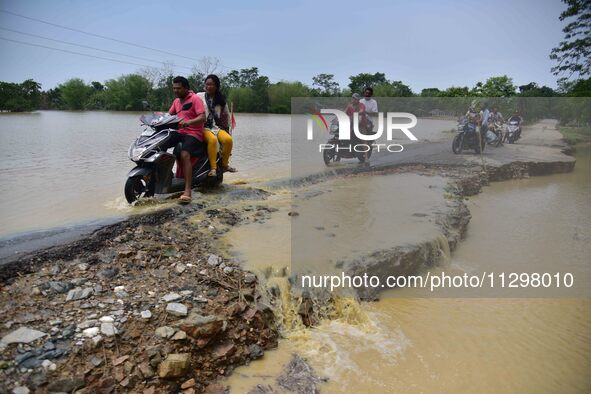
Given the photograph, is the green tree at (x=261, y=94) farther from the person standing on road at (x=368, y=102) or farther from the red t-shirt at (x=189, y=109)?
the red t-shirt at (x=189, y=109)

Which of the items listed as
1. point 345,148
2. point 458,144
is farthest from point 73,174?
point 458,144

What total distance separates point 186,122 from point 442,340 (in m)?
4.05

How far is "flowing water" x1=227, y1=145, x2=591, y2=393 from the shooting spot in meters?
2.92

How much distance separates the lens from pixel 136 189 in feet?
17.2

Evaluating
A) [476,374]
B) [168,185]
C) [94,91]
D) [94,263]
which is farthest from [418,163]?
[94,91]

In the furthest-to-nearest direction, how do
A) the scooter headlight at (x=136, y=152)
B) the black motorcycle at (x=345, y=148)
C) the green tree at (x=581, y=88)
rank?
the green tree at (x=581, y=88) < the black motorcycle at (x=345, y=148) < the scooter headlight at (x=136, y=152)

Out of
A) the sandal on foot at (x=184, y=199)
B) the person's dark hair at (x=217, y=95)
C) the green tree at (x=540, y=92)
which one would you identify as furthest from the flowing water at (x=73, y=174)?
the green tree at (x=540, y=92)

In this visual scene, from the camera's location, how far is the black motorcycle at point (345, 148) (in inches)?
365

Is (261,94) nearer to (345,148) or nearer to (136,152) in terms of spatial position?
→ (345,148)

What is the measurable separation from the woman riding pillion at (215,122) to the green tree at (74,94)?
5820 centimetres

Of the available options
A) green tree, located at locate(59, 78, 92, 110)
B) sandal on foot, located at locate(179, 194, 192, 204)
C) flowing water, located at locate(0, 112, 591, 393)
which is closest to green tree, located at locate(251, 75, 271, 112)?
green tree, located at locate(59, 78, 92, 110)

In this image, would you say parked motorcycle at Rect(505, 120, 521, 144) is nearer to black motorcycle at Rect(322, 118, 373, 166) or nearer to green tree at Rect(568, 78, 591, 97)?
black motorcycle at Rect(322, 118, 373, 166)

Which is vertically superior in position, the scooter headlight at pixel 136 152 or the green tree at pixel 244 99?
the green tree at pixel 244 99

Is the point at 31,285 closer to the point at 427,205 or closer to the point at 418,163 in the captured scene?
the point at 427,205
